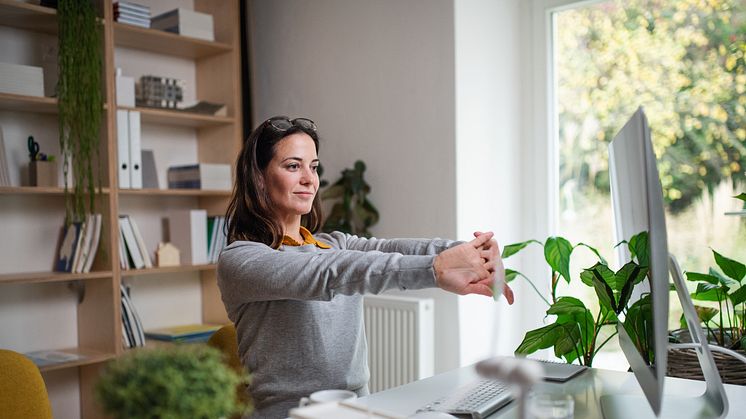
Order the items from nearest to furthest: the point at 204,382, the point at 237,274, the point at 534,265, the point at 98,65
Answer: the point at 204,382
the point at 237,274
the point at 98,65
the point at 534,265

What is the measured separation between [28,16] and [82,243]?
0.93 metres

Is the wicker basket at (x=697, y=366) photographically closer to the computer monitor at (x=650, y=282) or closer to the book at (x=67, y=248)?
the computer monitor at (x=650, y=282)

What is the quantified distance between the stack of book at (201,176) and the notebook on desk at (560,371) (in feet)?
6.49

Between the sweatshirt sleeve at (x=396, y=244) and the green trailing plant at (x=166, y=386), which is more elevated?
the sweatshirt sleeve at (x=396, y=244)

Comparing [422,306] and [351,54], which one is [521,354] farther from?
[351,54]

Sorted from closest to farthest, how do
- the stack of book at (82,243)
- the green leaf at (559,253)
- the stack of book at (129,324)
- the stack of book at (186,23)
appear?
1. the green leaf at (559,253)
2. the stack of book at (82,243)
3. the stack of book at (129,324)
4. the stack of book at (186,23)

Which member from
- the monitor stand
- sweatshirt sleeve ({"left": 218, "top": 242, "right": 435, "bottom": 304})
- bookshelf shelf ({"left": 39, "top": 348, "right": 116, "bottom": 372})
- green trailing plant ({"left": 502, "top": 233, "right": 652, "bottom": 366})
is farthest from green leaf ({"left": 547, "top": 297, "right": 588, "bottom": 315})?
bookshelf shelf ({"left": 39, "top": 348, "right": 116, "bottom": 372})

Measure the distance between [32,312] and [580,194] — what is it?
2.40 metres

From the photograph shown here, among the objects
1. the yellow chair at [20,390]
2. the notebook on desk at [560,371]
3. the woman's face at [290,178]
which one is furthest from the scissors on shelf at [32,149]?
the notebook on desk at [560,371]

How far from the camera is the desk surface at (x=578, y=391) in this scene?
1323 millimetres

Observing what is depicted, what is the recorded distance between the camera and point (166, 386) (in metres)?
0.81

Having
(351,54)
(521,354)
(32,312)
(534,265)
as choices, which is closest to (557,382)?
(521,354)

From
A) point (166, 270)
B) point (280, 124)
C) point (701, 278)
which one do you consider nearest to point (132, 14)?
point (166, 270)

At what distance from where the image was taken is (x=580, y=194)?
2.95 meters
